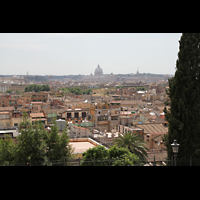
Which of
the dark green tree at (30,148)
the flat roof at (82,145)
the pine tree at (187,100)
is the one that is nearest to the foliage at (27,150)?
the dark green tree at (30,148)

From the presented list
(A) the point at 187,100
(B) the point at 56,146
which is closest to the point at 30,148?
(B) the point at 56,146

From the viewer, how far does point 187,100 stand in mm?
4387

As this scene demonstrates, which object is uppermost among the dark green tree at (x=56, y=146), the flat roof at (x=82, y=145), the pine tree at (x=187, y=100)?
the pine tree at (x=187, y=100)

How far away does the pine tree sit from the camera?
14.2ft

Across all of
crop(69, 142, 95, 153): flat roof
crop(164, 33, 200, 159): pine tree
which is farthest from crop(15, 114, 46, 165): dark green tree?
crop(69, 142, 95, 153): flat roof

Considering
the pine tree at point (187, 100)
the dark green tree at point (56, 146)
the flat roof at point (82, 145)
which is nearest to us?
the pine tree at point (187, 100)

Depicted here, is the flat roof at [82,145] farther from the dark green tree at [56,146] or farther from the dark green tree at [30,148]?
the dark green tree at [30,148]

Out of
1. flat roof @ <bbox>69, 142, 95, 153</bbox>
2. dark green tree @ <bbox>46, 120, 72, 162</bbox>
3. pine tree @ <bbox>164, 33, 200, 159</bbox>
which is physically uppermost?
pine tree @ <bbox>164, 33, 200, 159</bbox>

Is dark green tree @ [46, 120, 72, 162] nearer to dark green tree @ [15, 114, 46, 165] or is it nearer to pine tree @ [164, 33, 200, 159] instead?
dark green tree @ [15, 114, 46, 165]

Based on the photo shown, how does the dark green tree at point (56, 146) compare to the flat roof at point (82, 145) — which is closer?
the dark green tree at point (56, 146)

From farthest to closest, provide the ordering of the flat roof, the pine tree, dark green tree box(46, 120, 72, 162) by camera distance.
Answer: the flat roof < dark green tree box(46, 120, 72, 162) < the pine tree

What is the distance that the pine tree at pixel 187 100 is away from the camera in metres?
4.33
